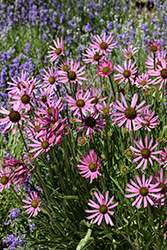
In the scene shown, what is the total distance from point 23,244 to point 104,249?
1121mm

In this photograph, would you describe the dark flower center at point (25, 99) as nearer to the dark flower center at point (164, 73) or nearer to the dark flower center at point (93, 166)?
the dark flower center at point (93, 166)

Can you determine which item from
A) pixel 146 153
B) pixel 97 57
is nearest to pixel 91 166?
pixel 146 153

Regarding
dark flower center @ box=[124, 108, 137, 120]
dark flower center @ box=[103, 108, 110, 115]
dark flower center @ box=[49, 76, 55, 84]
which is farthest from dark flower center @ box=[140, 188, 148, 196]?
dark flower center @ box=[49, 76, 55, 84]

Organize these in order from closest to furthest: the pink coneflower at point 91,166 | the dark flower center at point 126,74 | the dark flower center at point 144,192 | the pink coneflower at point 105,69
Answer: the dark flower center at point 144,192 → the pink coneflower at point 91,166 → the pink coneflower at point 105,69 → the dark flower center at point 126,74

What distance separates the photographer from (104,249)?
294 cm

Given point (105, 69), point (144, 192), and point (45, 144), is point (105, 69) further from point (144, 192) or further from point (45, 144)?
point (144, 192)

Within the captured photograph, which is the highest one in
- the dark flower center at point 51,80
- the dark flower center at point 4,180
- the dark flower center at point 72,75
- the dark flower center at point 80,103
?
the dark flower center at point 72,75

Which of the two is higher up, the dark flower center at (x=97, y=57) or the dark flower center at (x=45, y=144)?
the dark flower center at (x=97, y=57)

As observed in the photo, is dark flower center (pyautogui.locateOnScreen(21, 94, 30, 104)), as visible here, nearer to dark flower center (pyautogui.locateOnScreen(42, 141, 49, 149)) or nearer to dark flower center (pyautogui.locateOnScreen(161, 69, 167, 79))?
dark flower center (pyautogui.locateOnScreen(42, 141, 49, 149))

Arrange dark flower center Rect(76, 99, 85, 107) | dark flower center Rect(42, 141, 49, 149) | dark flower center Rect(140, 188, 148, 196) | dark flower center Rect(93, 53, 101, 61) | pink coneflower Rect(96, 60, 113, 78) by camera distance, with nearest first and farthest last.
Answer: dark flower center Rect(140, 188, 148, 196)
dark flower center Rect(42, 141, 49, 149)
dark flower center Rect(76, 99, 85, 107)
pink coneflower Rect(96, 60, 113, 78)
dark flower center Rect(93, 53, 101, 61)

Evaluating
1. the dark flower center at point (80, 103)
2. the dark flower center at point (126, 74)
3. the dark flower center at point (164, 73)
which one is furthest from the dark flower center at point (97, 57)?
the dark flower center at point (80, 103)

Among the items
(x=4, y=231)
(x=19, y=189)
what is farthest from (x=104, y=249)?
(x=4, y=231)

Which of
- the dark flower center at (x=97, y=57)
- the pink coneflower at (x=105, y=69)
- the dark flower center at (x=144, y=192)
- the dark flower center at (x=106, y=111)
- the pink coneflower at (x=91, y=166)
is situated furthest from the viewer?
the dark flower center at (x=97, y=57)

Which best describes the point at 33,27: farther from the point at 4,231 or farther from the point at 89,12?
the point at 4,231
